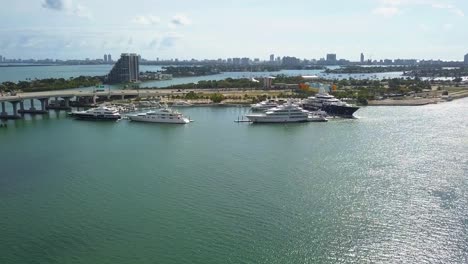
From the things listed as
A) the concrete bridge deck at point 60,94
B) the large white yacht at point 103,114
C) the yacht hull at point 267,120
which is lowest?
the yacht hull at point 267,120

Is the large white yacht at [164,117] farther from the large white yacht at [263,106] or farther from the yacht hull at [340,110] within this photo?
the yacht hull at [340,110]

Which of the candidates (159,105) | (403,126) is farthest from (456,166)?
(159,105)

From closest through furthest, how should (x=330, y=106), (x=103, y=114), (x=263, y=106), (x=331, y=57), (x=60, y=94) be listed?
1. (x=103, y=114)
2. (x=330, y=106)
3. (x=263, y=106)
4. (x=60, y=94)
5. (x=331, y=57)

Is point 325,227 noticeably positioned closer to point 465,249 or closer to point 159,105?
point 465,249

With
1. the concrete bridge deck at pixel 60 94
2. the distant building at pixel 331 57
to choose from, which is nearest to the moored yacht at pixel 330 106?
the concrete bridge deck at pixel 60 94

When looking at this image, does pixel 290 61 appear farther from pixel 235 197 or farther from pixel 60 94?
pixel 235 197

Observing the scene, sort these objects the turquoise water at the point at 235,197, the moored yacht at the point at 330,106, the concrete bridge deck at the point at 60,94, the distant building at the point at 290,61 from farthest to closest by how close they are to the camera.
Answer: the distant building at the point at 290,61
the concrete bridge deck at the point at 60,94
the moored yacht at the point at 330,106
the turquoise water at the point at 235,197

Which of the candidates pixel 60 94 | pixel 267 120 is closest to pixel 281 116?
pixel 267 120
